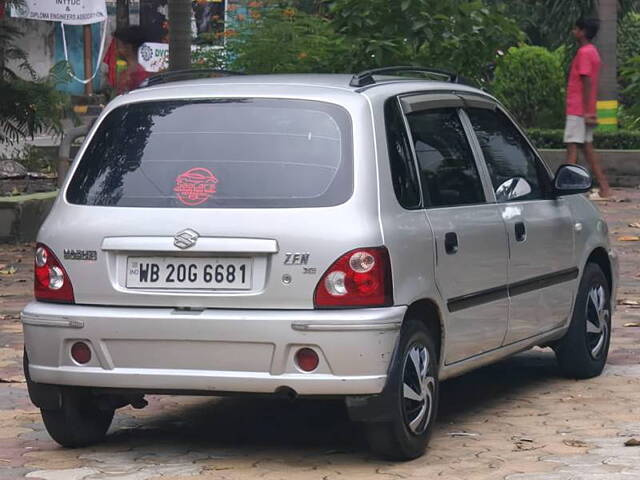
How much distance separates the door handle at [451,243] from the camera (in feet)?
23.3

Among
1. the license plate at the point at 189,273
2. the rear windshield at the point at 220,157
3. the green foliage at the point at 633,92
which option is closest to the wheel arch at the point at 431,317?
the rear windshield at the point at 220,157

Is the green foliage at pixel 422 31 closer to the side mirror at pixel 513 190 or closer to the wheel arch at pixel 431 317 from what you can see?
the side mirror at pixel 513 190

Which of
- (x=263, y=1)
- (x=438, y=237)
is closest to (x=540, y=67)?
(x=263, y=1)

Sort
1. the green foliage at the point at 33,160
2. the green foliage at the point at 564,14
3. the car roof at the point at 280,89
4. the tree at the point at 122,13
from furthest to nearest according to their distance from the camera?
the tree at the point at 122,13 → the green foliage at the point at 564,14 → the green foliage at the point at 33,160 → the car roof at the point at 280,89

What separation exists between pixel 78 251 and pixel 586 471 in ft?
7.24

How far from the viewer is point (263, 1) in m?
18.0

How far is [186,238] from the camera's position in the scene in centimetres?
657

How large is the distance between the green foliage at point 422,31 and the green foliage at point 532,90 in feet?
40.6

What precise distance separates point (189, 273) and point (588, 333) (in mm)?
2994

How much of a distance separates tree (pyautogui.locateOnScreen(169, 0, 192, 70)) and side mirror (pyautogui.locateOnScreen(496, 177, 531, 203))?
636cm

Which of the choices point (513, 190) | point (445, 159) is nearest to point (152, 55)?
point (513, 190)

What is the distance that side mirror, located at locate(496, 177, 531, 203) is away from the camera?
7914mm

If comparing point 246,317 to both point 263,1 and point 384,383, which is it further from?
point 263,1

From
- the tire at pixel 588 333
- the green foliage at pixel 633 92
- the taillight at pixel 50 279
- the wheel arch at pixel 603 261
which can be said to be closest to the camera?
the taillight at pixel 50 279
